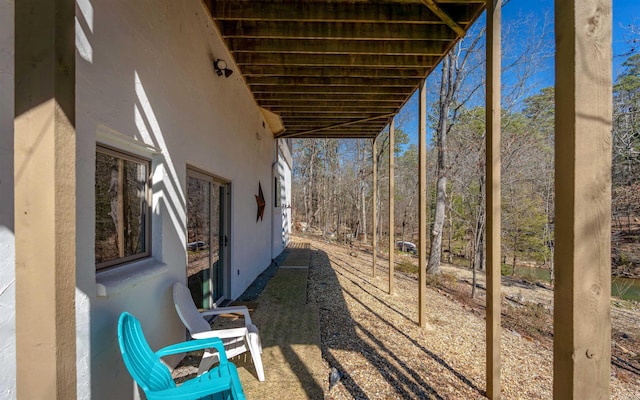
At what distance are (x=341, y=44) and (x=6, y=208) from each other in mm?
3839

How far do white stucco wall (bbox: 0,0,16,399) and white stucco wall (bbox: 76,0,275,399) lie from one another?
1.10ft

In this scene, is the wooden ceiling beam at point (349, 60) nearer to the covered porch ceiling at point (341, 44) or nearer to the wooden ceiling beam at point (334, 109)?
the covered porch ceiling at point (341, 44)

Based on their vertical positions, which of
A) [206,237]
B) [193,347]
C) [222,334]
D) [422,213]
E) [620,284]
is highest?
[422,213]

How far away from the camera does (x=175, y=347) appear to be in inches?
79.4

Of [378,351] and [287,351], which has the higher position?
[287,351]

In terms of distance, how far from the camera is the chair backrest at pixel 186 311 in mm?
2574

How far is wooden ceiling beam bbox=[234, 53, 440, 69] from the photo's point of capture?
14.0ft

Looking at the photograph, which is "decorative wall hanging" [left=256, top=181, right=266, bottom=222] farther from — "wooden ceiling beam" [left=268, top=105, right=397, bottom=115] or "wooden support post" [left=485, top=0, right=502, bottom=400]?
"wooden support post" [left=485, top=0, right=502, bottom=400]

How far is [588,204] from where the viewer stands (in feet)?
3.74

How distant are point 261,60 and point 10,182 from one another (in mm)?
3823

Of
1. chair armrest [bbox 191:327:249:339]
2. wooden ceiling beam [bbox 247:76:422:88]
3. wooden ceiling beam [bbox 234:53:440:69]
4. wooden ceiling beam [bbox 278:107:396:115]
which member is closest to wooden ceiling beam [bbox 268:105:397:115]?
wooden ceiling beam [bbox 278:107:396:115]

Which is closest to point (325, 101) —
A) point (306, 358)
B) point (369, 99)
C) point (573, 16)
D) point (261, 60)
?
point (369, 99)

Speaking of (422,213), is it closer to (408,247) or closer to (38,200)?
(38,200)

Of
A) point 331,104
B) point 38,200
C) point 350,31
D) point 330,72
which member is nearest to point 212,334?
point 38,200
